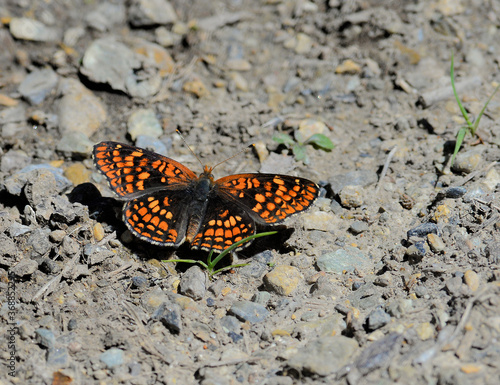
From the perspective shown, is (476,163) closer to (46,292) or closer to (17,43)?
(46,292)

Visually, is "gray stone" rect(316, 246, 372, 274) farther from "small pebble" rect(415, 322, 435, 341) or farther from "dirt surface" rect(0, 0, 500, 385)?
"small pebble" rect(415, 322, 435, 341)

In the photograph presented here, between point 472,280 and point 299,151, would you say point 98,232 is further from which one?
point 472,280

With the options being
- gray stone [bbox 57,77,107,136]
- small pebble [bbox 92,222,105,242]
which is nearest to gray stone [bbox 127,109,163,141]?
gray stone [bbox 57,77,107,136]

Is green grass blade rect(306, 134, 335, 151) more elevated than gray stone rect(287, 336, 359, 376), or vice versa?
green grass blade rect(306, 134, 335, 151)

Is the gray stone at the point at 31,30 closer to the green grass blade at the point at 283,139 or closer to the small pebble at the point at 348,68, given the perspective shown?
the green grass blade at the point at 283,139

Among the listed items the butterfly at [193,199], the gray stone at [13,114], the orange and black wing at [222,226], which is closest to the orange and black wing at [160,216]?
the butterfly at [193,199]
